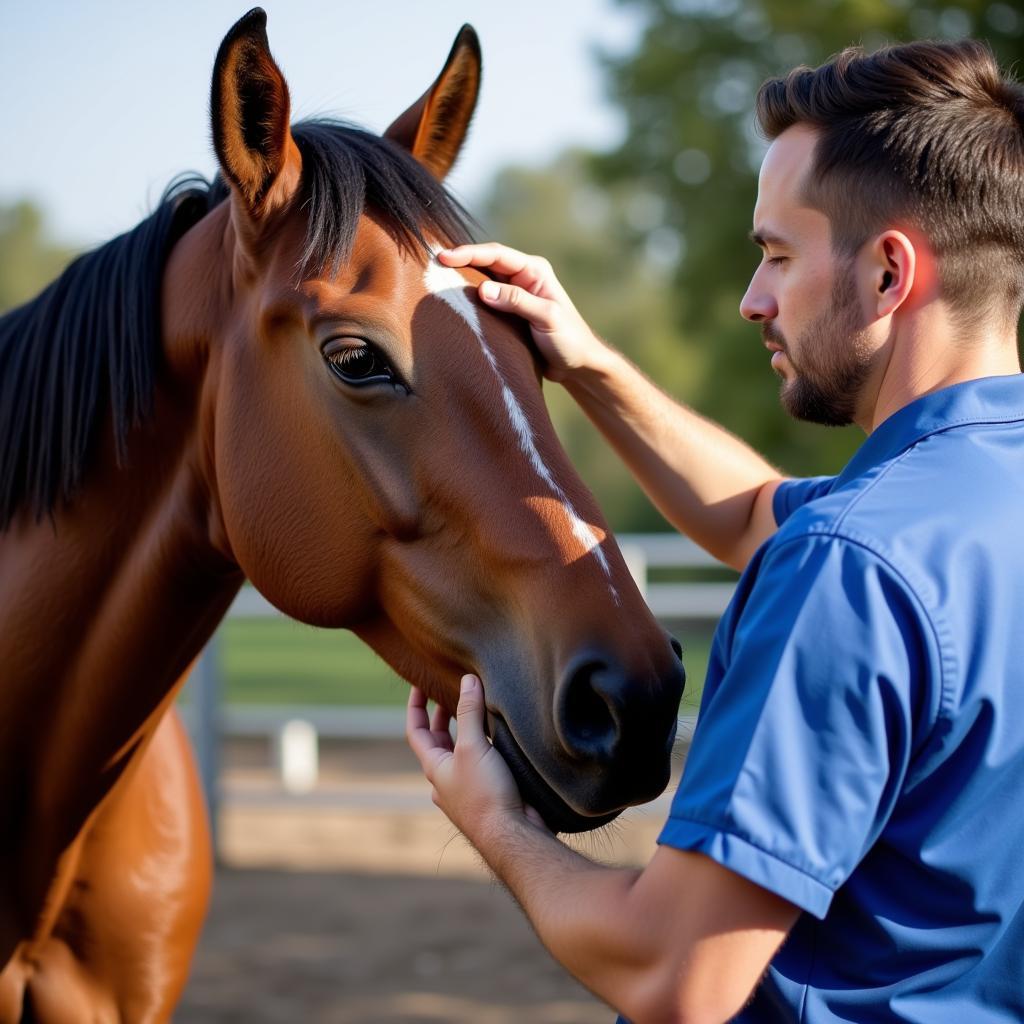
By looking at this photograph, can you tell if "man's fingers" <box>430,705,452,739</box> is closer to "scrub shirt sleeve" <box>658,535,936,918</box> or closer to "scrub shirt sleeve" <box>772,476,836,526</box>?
"scrub shirt sleeve" <box>658,535,936,918</box>

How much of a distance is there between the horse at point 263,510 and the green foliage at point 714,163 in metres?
10.3

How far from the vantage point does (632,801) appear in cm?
164

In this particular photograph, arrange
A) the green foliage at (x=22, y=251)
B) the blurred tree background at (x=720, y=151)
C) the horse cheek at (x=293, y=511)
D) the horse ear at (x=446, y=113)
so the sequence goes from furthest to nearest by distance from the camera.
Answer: the green foliage at (x=22, y=251), the blurred tree background at (x=720, y=151), the horse ear at (x=446, y=113), the horse cheek at (x=293, y=511)

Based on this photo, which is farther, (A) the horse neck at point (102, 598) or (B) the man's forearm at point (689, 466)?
(B) the man's forearm at point (689, 466)

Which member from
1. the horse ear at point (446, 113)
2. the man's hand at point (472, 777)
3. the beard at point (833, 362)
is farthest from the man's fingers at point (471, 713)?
the horse ear at point (446, 113)

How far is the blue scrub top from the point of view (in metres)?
1.24

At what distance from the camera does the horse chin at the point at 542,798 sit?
1.67 metres

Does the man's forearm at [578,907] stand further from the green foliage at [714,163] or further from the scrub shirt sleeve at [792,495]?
the green foliage at [714,163]

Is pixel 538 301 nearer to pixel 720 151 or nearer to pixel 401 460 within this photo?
pixel 401 460

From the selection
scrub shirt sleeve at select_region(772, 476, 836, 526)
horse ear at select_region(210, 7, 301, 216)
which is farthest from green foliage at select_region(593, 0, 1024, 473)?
horse ear at select_region(210, 7, 301, 216)

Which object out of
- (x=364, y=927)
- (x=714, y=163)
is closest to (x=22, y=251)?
(x=714, y=163)

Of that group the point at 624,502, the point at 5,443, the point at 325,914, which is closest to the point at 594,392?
the point at 5,443

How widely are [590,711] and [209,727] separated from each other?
6.37 meters

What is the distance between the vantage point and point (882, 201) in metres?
1.56
